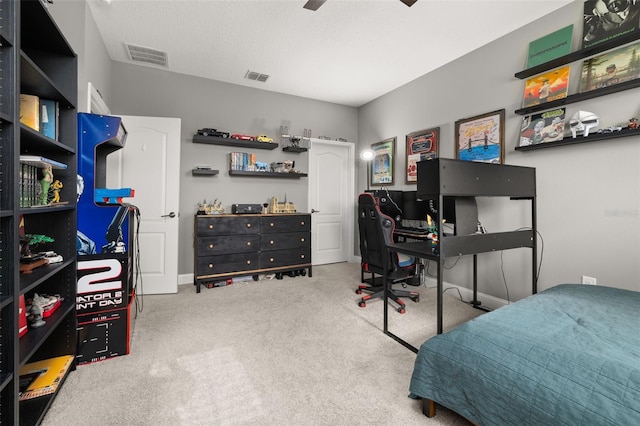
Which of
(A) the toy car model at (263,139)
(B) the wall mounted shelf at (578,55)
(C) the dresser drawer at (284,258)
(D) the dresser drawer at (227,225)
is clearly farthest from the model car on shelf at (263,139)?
(B) the wall mounted shelf at (578,55)

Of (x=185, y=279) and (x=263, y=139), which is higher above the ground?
(x=263, y=139)

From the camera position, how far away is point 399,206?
3.86m

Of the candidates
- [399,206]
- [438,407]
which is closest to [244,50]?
[399,206]

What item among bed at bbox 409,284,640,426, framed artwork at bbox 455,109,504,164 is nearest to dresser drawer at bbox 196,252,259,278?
bed at bbox 409,284,640,426

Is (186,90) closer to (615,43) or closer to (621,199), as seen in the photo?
(615,43)

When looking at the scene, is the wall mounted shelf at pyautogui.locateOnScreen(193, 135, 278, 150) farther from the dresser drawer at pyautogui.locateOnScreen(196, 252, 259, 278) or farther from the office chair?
the office chair

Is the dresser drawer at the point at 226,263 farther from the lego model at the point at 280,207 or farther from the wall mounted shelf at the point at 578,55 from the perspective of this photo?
the wall mounted shelf at the point at 578,55

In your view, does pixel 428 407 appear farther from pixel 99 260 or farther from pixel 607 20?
pixel 607 20

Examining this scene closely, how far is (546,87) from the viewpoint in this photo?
2518mm

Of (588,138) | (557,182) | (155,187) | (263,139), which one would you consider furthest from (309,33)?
(557,182)

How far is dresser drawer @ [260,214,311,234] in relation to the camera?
149 inches

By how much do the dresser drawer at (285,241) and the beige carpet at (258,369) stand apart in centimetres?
95

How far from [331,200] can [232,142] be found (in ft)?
6.19

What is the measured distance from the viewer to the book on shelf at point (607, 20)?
2055 millimetres
